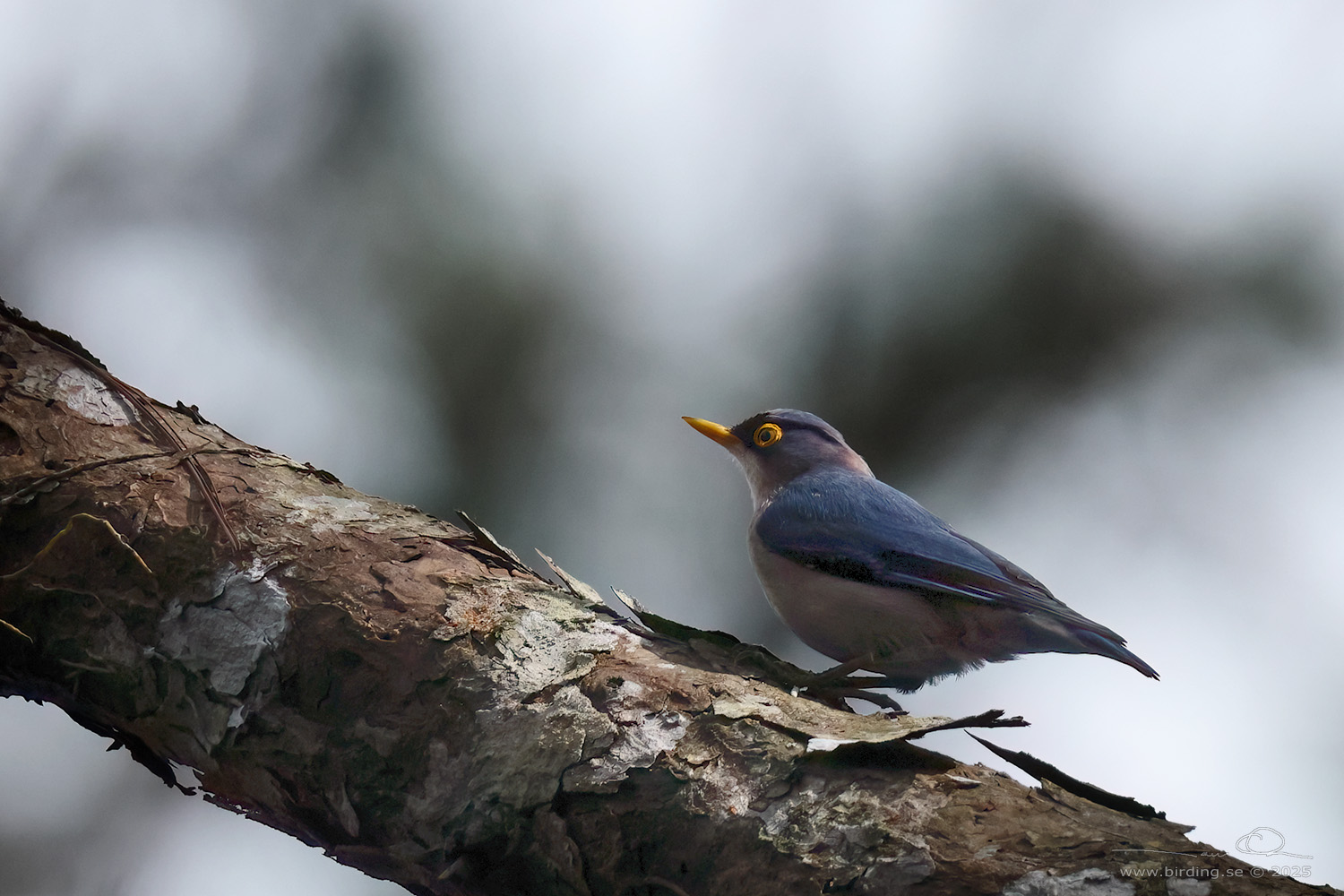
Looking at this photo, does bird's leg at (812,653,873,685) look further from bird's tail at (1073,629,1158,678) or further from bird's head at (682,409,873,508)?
bird's head at (682,409,873,508)

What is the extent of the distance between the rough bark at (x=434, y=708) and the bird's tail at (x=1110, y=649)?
119 centimetres

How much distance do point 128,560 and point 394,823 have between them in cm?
92

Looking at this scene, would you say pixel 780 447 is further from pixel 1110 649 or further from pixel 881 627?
pixel 1110 649

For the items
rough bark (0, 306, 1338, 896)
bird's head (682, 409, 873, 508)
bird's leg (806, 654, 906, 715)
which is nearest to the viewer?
rough bark (0, 306, 1338, 896)

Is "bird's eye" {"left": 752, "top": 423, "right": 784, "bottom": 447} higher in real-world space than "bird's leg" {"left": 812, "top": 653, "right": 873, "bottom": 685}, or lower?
higher

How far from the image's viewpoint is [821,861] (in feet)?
4.75

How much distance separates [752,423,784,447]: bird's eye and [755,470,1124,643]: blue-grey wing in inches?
17.6

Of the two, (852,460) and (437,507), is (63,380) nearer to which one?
(437,507)

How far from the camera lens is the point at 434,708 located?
5.86 ft

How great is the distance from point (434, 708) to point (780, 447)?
228cm

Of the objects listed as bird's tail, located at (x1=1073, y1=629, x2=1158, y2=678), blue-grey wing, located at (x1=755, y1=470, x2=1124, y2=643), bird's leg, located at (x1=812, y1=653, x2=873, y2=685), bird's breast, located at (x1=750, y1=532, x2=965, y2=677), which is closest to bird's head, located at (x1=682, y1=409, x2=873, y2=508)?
blue-grey wing, located at (x1=755, y1=470, x2=1124, y2=643)

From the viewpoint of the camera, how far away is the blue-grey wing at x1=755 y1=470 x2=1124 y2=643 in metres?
2.70

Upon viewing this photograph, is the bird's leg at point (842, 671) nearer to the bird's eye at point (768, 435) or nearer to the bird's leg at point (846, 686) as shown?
the bird's leg at point (846, 686)

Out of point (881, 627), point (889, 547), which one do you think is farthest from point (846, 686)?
point (889, 547)
